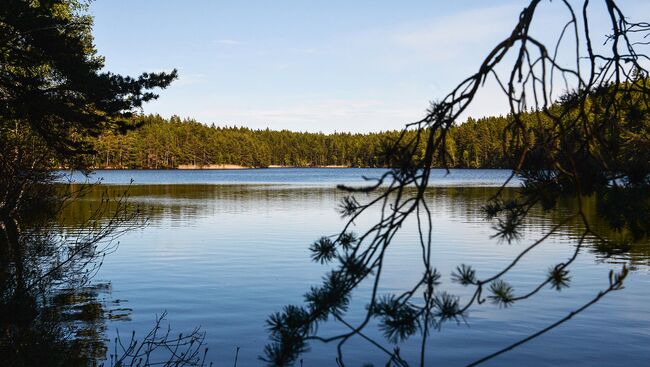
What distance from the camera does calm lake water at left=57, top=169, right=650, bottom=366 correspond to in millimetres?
12156

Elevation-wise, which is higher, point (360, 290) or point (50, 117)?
point (50, 117)

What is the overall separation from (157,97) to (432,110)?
408 inches

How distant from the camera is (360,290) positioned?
16.7 meters

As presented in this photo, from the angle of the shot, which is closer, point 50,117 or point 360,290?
point 50,117

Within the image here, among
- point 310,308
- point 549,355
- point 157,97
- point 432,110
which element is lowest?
point 549,355

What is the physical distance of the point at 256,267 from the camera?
21.0m

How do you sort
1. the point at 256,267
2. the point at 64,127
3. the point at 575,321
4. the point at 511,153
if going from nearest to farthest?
the point at 511,153, the point at 64,127, the point at 575,321, the point at 256,267

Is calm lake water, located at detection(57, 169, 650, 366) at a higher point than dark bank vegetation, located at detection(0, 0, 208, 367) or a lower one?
lower

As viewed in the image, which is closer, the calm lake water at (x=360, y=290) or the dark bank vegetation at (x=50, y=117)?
the dark bank vegetation at (x=50, y=117)

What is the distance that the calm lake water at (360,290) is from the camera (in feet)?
39.9

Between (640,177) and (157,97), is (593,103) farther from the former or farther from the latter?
(157,97)

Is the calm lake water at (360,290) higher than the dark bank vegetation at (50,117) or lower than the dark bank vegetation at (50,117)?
lower

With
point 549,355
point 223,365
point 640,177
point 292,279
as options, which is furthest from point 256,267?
point 640,177

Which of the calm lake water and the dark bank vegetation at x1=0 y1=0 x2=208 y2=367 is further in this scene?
the calm lake water
